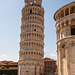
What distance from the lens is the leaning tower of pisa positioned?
45844 mm

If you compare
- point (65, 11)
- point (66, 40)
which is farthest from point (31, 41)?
point (66, 40)

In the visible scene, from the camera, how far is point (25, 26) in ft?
164

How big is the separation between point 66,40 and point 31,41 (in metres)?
25.0

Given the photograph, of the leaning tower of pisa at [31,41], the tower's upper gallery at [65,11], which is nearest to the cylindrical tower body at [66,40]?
the tower's upper gallery at [65,11]

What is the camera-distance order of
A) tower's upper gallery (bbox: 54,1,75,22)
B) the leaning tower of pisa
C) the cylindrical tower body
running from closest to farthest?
the cylindrical tower body, tower's upper gallery (bbox: 54,1,75,22), the leaning tower of pisa

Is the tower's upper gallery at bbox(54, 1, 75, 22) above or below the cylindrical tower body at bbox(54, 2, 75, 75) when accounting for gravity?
above

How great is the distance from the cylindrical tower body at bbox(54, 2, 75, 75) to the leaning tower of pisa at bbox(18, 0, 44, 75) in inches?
876

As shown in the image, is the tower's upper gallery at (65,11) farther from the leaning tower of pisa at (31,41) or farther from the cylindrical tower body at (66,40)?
the leaning tower of pisa at (31,41)

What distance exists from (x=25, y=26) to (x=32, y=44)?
24.3 feet

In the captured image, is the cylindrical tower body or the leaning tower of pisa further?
the leaning tower of pisa

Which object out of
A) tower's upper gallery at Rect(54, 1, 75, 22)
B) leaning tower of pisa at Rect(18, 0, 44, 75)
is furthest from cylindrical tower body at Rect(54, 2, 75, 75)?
leaning tower of pisa at Rect(18, 0, 44, 75)

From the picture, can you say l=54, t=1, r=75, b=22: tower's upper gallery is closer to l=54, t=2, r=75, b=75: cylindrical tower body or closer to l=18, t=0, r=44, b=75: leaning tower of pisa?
l=54, t=2, r=75, b=75: cylindrical tower body

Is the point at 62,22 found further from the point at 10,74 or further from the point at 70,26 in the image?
the point at 10,74

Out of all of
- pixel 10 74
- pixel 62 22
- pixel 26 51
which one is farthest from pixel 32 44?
pixel 62 22
